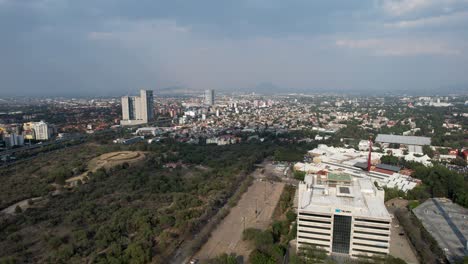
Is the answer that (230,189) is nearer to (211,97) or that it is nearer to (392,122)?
(392,122)

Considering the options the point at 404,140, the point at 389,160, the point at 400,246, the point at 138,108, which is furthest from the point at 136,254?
the point at 138,108

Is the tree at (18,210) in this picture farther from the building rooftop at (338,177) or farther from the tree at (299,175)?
the tree at (299,175)

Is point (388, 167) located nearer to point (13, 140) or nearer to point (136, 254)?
point (136, 254)

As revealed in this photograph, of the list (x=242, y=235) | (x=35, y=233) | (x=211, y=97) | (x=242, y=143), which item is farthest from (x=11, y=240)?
(x=211, y=97)

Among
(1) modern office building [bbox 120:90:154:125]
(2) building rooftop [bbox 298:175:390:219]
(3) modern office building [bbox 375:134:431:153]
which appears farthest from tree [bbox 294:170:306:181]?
(1) modern office building [bbox 120:90:154:125]

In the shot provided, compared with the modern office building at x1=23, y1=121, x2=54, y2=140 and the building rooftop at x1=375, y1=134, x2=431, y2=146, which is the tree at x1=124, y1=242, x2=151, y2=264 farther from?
the modern office building at x1=23, y1=121, x2=54, y2=140

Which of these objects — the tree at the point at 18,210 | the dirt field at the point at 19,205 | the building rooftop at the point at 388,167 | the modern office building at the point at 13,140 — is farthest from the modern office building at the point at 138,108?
the building rooftop at the point at 388,167
